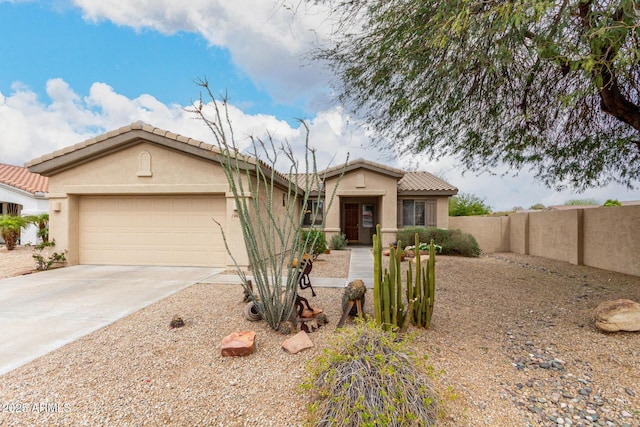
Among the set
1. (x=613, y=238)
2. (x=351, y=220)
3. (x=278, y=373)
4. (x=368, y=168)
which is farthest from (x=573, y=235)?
(x=278, y=373)

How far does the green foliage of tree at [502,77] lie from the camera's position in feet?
13.7

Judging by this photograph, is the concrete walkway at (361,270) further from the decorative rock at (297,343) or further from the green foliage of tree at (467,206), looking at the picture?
the green foliage of tree at (467,206)

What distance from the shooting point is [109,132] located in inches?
380

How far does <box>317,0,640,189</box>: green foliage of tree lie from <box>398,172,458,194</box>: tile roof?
744 cm

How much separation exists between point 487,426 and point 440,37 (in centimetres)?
467

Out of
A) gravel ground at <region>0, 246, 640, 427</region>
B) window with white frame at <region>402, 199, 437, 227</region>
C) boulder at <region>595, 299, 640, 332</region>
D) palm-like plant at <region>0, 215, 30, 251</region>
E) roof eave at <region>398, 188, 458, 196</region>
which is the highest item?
roof eave at <region>398, 188, 458, 196</region>

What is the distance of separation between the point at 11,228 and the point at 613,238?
926 inches

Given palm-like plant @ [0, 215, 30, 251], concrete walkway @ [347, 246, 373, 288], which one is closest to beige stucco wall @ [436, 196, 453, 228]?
concrete walkway @ [347, 246, 373, 288]

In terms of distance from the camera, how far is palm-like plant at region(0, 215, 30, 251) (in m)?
14.4

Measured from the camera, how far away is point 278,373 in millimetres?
3441

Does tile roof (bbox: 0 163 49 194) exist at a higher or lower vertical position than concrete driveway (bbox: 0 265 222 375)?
higher

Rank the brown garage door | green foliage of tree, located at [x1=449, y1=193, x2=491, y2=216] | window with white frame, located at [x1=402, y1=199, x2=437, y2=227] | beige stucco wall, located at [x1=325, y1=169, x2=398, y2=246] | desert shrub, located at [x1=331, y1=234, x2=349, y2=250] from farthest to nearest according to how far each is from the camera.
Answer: green foliage of tree, located at [x1=449, y1=193, x2=491, y2=216] → window with white frame, located at [x1=402, y1=199, x2=437, y2=227] → beige stucco wall, located at [x1=325, y1=169, x2=398, y2=246] → desert shrub, located at [x1=331, y1=234, x2=349, y2=250] → the brown garage door

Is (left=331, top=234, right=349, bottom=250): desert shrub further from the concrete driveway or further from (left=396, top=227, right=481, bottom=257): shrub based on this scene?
the concrete driveway

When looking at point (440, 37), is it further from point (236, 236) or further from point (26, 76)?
point (26, 76)
